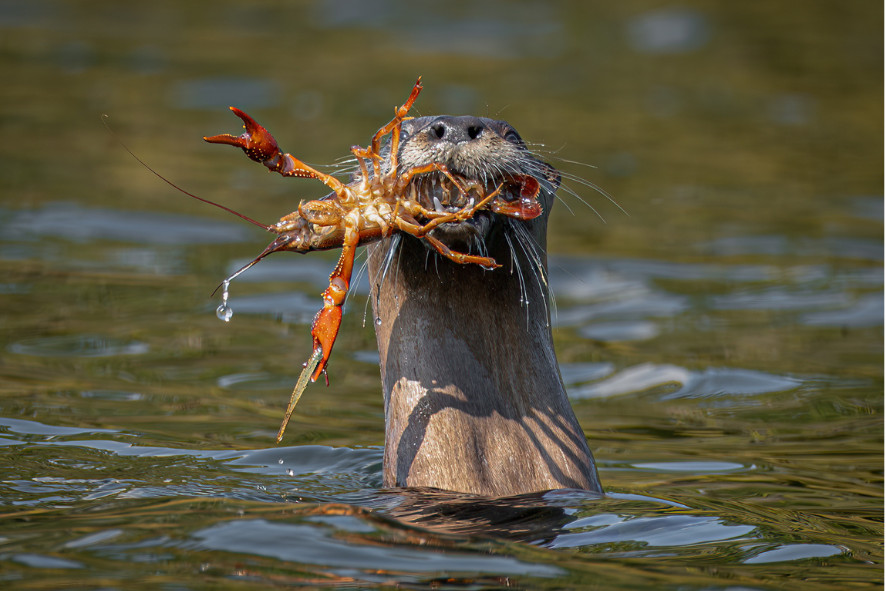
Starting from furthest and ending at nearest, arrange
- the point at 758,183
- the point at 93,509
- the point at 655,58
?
1. the point at 655,58
2. the point at 758,183
3. the point at 93,509

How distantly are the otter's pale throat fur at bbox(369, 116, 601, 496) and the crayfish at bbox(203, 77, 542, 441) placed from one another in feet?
0.92

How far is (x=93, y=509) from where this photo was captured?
168 inches

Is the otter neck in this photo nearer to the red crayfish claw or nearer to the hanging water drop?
the hanging water drop

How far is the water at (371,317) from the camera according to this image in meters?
4.05

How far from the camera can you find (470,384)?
16.1ft

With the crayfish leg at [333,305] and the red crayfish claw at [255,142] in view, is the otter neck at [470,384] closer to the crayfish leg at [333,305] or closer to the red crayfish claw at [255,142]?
the crayfish leg at [333,305]

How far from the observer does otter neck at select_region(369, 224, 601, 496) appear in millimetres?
4805

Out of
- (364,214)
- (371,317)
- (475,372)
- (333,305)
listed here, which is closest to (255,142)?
(364,214)

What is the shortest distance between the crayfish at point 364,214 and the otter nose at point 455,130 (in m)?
0.10

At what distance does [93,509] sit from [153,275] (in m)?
5.30

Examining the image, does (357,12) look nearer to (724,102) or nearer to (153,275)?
(724,102)

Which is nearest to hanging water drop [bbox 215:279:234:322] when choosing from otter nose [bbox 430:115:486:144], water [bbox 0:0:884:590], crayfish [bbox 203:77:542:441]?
crayfish [bbox 203:77:542:441]

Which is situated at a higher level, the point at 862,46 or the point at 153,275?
the point at 862,46

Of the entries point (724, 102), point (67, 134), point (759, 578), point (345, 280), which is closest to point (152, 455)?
point (345, 280)
